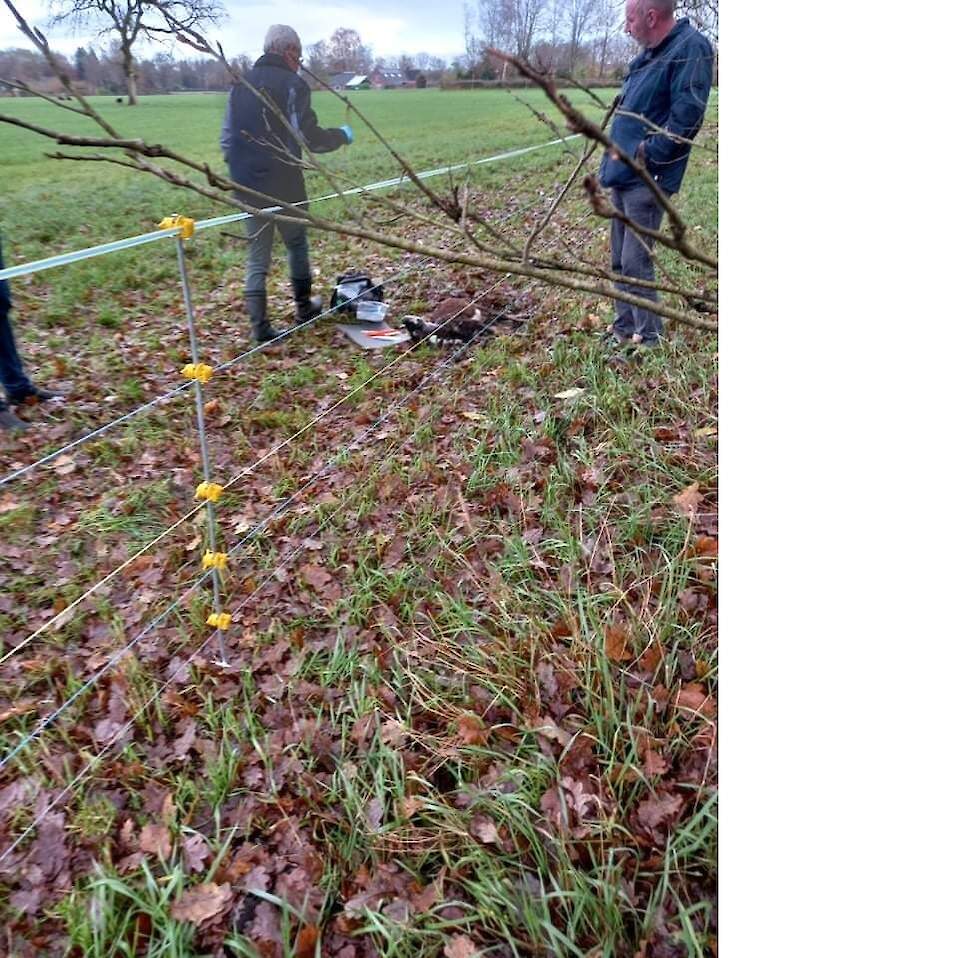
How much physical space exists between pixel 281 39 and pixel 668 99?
219cm

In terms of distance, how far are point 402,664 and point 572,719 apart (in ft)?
1.94

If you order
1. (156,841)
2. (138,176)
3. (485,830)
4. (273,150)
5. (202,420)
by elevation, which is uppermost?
A: (273,150)

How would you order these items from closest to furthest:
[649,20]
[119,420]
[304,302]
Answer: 1. [119,420]
2. [649,20]
3. [304,302]

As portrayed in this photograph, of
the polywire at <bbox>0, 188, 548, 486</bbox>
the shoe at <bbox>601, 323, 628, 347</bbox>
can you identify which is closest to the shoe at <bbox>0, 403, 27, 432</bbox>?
the polywire at <bbox>0, 188, 548, 486</bbox>

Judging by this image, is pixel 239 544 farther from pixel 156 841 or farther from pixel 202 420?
pixel 156 841

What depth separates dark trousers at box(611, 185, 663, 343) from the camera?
371cm

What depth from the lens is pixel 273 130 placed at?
3967 millimetres

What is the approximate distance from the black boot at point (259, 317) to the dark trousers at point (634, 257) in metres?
2.52

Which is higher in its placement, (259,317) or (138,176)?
(138,176)

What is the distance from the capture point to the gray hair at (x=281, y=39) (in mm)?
3988

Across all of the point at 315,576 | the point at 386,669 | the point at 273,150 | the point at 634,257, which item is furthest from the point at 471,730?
the point at 273,150

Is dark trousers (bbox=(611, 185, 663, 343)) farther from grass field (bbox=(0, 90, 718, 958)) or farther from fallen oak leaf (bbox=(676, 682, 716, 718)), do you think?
fallen oak leaf (bbox=(676, 682, 716, 718))
